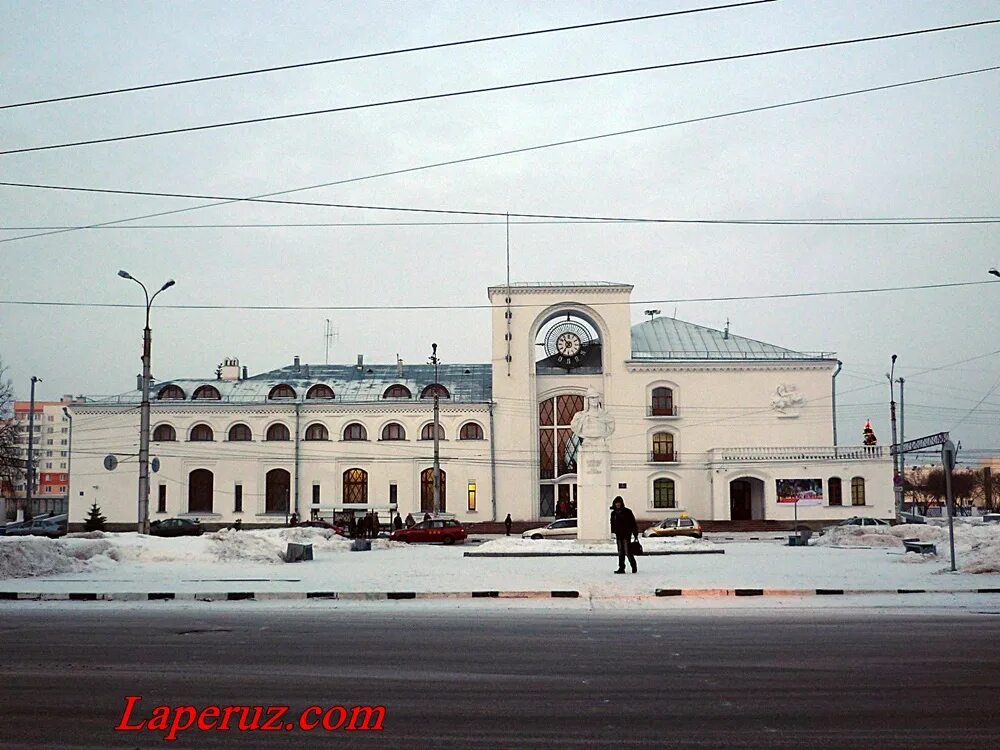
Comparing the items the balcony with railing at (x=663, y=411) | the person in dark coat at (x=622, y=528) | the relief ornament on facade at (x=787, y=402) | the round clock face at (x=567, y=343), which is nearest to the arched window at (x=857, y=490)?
the relief ornament on facade at (x=787, y=402)

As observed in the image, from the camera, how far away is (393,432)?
62.4 m

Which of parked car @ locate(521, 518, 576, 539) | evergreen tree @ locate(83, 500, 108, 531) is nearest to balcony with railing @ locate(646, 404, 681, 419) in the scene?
parked car @ locate(521, 518, 576, 539)

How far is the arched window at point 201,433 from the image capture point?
62750 mm

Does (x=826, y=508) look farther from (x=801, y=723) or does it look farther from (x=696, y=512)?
(x=801, y=723)

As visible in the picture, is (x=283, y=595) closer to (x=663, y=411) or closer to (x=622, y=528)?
(x=622, y=528)

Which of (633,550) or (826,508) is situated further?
(826,508)

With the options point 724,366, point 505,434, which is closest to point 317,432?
point 505,434

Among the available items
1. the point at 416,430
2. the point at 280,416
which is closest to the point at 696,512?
the point at 416,430

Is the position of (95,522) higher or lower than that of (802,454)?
lower

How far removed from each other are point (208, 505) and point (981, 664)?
189 feet

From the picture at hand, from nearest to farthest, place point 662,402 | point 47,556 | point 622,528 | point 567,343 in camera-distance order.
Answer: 1. point 622,528
2. point 47,556
3. point 662,402
4. point 567,343

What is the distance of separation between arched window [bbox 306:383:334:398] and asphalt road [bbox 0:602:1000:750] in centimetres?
4955

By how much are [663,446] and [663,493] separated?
2.87m

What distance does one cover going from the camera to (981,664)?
10039mm
